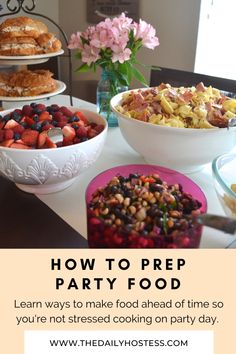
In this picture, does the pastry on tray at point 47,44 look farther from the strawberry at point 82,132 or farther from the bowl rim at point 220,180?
the bowl rim at point 220,180

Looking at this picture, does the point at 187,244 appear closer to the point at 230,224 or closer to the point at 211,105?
the point at 230,224

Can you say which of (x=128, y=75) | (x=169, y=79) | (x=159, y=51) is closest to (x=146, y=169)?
(x=128, y=75)

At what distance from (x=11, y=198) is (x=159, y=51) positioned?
2.18m

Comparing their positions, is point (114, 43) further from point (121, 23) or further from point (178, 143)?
point (178, 143)

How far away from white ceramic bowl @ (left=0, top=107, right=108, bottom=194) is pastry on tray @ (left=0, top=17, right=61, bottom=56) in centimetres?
55

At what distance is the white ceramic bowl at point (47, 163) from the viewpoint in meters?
0.72

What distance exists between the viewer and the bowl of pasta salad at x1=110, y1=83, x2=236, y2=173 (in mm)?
820

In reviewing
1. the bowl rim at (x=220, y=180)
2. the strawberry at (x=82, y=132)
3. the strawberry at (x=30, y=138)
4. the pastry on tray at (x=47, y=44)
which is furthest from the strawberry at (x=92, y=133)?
the pastry on tray at (x=47, y=44)

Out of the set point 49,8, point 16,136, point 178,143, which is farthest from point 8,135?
point 49,8

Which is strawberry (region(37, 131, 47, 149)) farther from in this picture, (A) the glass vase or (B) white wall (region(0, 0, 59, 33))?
(B) white wall (region(0, 0, 59, 33))

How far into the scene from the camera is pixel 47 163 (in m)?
0.73

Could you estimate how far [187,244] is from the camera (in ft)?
1.67

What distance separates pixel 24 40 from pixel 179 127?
2.17 ft

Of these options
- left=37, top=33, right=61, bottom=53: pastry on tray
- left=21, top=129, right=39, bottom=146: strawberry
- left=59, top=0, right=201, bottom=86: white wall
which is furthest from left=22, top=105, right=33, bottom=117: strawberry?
left=59, top=0, right=201, bottom=86: white wall
